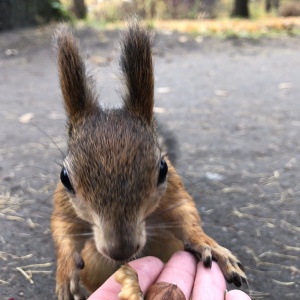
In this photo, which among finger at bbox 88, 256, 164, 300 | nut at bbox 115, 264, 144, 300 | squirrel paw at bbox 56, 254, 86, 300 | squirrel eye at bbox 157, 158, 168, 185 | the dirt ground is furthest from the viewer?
the dirt ground

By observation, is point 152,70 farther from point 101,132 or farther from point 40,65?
point 40,65

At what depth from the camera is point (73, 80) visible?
4.67 ft

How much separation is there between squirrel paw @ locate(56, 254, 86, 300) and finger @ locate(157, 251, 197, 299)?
0.27 metres

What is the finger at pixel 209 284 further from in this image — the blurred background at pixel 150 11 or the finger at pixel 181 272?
the blurred background at pixel 150 11

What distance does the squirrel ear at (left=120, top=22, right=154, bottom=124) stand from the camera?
4.63 ft

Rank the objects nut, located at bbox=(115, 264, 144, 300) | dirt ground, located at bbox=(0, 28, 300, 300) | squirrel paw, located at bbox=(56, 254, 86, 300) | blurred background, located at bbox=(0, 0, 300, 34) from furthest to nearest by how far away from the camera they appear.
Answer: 1. blurred background, located at bbox=(0, 0, 300, 34)
2. dirt ground, located at bbox=(0, 28, 300, 300)
3. squirrel paw, located at bbox=(56, 254, 86, 300)
4. nut, located at bbox=(115, 264, 144, 300)

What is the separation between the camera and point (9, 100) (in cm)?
431

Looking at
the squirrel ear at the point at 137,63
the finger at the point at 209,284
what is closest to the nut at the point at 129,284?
the finger at the point at 209,284

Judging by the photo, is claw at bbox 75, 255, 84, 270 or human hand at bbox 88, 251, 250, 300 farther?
claw at bbox 75, 255, 84, 270

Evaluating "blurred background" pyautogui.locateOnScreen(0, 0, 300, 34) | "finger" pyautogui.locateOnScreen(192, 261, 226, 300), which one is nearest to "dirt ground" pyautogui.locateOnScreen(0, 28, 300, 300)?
"finger" pyautogui.locateOnScreen(192, 261, 226, 300)

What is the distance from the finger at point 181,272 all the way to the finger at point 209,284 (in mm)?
18

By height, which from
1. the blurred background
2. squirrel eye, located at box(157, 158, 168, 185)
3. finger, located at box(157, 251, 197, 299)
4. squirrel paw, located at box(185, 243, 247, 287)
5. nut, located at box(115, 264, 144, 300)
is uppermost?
squirrel eye, located at box(157, 158, 168, 185)

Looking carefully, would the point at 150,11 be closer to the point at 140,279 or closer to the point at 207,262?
the point at 207,262

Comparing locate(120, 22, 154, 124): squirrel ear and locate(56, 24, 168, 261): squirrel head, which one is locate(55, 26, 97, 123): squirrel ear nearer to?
locate(56, 24, 168, 261): squirrel head
